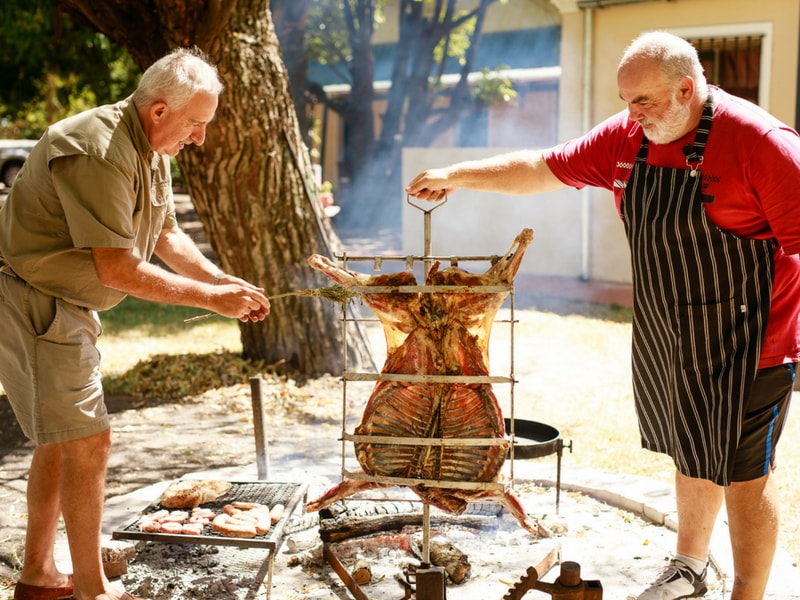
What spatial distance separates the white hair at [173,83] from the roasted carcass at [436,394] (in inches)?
31.8

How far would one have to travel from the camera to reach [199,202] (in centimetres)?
721

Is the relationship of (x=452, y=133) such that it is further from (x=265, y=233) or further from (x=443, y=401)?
(x=443, y=401)

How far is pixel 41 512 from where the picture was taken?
3.50m

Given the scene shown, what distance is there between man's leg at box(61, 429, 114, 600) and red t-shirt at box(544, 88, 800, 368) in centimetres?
253

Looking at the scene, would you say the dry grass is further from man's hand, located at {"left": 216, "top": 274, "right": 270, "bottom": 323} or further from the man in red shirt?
man's hand, located at {"left": 216, "top": 274, "right": 270, "bottom": 323}

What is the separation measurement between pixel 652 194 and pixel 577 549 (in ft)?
5.80

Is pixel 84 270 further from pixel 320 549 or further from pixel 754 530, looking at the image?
pixel 754 530

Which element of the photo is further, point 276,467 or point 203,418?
point 203,418

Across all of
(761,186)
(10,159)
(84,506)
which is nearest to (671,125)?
(761,186)

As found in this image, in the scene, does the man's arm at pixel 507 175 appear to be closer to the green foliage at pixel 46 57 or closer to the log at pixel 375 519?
the log at pixel 375 519

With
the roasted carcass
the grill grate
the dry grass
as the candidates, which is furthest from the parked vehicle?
the roasted carcass

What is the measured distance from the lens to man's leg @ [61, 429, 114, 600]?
328cm

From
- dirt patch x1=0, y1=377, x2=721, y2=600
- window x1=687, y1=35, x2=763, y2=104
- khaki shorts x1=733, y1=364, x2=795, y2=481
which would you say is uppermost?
window x1=687, y1=35, x2=763, y2=104

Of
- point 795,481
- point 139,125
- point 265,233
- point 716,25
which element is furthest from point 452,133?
point 139,125
